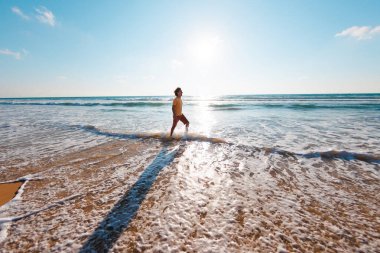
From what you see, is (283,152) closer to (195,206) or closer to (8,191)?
(195,206)

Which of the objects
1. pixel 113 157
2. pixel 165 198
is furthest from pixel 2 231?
pixel 113 157

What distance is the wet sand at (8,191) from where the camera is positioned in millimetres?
3529

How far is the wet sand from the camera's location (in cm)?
353

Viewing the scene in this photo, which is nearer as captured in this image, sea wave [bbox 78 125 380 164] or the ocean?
the ocean

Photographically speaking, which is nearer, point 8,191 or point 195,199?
point 195,199

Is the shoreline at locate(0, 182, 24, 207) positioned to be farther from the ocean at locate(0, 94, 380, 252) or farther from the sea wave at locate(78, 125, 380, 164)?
the sea wave at locate(78, 125, 380, 164)

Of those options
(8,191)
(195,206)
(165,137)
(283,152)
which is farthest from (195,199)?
(165,137)

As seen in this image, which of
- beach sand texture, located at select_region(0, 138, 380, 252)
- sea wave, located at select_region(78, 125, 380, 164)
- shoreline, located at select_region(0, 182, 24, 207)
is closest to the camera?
beach sand texture, located at select_region(0, 138, 380, 252)

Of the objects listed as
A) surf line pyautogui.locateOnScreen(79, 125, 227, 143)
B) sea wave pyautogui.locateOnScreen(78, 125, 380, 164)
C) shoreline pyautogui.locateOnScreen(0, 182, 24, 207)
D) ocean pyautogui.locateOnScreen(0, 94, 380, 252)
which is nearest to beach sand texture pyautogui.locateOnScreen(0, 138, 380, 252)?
ocean pyautogui.locateOnScreen(0, 94, 380, 252)

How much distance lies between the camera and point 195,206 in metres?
3.22

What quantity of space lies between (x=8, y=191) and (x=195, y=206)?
140 inches

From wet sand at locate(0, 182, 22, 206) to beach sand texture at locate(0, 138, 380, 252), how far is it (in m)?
0.18

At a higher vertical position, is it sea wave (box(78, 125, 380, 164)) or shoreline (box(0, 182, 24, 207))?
sea wave (box(78, 125, 380, 164))

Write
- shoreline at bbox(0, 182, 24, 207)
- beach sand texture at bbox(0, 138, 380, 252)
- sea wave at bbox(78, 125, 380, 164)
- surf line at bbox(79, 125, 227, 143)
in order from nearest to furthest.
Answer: beach sand texture at bbox(0, 138, 380, 252) < shoreline at bbox(0, 182, 24, 207) < sea wave at bbox(78, 125, 380, 164) < surf line at bbox(79, 125, 227, 143)
